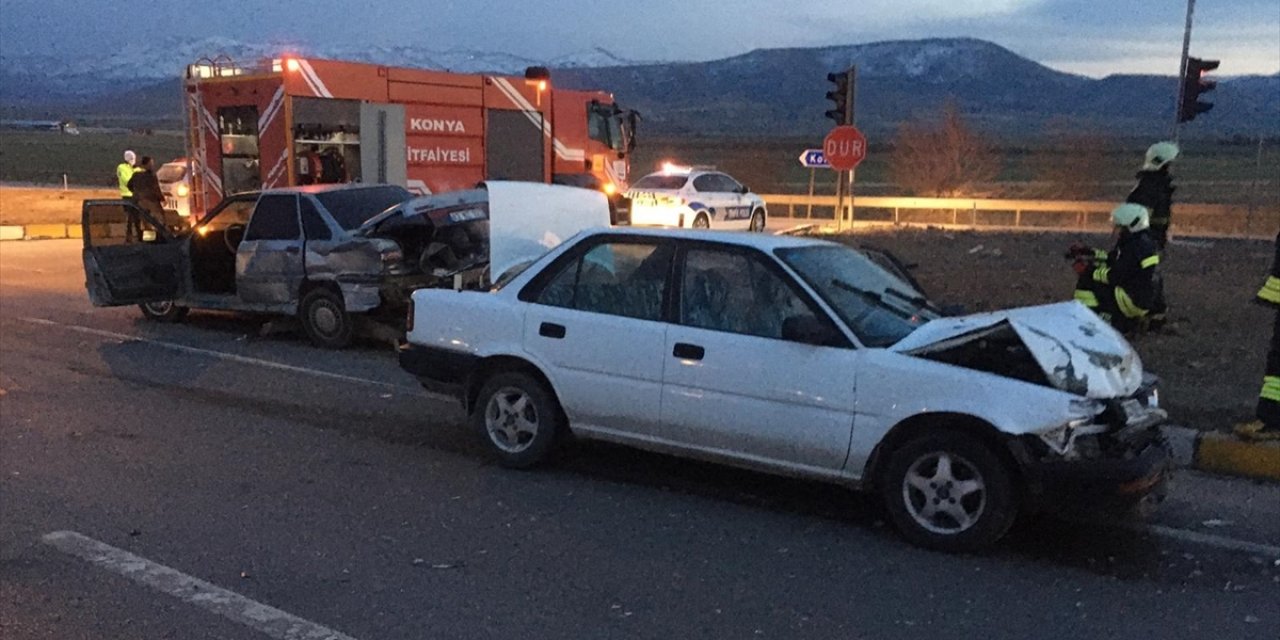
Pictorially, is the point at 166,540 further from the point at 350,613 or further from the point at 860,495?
the point at 860,495

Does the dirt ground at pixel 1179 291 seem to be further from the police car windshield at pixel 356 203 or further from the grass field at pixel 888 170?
the police car windshield at pixel 356 203

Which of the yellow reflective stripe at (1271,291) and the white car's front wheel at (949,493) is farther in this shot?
the yellow reflective stripe at (1271,291)

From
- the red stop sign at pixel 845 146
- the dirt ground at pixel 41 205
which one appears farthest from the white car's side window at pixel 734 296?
the dirt ground at pixel 41 205

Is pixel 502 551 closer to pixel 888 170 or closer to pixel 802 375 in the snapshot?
pixel 802 375

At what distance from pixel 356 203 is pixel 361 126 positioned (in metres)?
4.81

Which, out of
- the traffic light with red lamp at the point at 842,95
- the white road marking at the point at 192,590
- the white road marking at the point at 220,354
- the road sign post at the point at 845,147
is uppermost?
the traffic light with red lamp at the point at 842,95

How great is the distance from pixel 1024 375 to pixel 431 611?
2877 millimetres

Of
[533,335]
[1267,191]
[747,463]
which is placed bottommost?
[747,463]

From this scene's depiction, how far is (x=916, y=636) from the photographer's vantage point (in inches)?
164

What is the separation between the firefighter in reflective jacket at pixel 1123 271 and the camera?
28.1ft

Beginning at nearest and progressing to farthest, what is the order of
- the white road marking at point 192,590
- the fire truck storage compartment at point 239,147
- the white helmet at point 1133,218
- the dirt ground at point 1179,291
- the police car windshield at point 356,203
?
the white road marking at point 192,590
the dirt ground at point 1179,291
the white helmet at point 1133,218
the police car windshield at point 356,203
the fire truck storage compartment at point 239,147

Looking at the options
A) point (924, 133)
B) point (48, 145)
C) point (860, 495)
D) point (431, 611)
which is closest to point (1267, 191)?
point (924, 133)

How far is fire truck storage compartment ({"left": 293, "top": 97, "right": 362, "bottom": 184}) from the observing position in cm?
1459

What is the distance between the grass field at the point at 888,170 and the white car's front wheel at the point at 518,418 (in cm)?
1846
